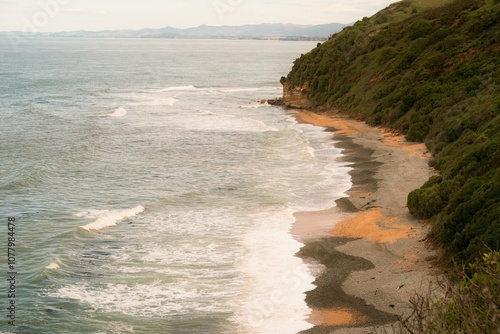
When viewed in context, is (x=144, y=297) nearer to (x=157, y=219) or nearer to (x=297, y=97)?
(x=157, y=219)

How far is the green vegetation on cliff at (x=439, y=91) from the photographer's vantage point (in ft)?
72.9

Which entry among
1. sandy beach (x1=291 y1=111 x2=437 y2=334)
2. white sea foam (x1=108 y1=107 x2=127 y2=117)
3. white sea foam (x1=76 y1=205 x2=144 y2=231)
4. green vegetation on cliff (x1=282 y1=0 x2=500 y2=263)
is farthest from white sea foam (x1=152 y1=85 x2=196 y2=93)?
white sea foam (x1=76 y1=205 x2=144 y2=231)

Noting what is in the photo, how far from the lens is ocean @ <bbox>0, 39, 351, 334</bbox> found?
20203mm

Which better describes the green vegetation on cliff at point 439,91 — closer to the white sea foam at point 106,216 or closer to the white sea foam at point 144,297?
Answer: the white sea foam at point 144,297

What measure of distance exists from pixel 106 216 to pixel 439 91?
27780 mm

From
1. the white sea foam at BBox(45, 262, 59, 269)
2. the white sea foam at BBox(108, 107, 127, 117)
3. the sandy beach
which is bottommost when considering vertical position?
the white sea foam at BBox(108, 107, 127, 117)

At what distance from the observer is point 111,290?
2172 cm

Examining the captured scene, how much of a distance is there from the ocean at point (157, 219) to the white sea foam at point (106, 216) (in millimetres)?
88

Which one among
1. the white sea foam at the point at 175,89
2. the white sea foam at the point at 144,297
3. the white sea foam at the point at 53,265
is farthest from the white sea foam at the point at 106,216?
the white sea foam at the point at 175,89

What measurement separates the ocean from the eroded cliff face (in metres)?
7.31

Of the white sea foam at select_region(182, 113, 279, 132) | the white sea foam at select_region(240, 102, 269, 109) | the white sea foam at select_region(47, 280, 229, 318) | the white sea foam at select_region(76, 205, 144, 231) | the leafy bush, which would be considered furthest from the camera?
the white sea foam at select_region(240, 102, 269, 109)

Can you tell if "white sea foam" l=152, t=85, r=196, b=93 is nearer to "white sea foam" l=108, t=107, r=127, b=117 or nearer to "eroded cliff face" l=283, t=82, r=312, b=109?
"white sea foam" l=108, t=107, r=127, b=117

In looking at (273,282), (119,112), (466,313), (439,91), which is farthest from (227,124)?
(466,313)

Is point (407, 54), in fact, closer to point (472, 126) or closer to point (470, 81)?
point (470, 81)
